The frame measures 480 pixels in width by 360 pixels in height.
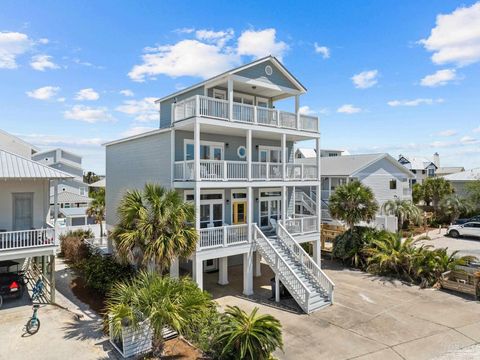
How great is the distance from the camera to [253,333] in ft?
29.9

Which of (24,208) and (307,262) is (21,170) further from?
(307,262)

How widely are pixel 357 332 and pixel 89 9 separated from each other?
56.4ft

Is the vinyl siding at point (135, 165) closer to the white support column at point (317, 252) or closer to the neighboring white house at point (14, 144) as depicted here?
the neighboring white house at point (14, 144)

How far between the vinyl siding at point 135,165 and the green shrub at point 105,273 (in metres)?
4.65

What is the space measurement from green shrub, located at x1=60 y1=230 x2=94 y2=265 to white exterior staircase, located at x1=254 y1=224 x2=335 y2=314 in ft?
37.6

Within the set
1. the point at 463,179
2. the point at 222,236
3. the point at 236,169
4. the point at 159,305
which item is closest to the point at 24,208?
the point at 222,236

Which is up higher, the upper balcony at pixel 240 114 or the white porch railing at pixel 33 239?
the upper balcony at pixel 240 114

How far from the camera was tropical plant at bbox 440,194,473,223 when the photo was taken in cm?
3681

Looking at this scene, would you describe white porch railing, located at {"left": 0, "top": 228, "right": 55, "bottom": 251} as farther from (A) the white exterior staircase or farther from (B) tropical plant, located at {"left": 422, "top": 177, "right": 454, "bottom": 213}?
(B) tropical plant, located at {"left": 422, "top": 177, "right": 454, "bottom": 213}

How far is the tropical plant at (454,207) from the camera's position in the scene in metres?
36.8

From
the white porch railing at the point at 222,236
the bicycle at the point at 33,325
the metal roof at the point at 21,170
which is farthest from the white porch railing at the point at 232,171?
the bicycle at the point at 33,325

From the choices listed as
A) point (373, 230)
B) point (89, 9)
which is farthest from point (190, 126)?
point (373, 230)

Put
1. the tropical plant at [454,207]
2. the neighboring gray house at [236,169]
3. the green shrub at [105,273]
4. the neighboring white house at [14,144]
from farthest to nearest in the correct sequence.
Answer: the tropical plant at [454,207]
the neighboring white house at [14,144]
the green shrub at [105,273]
the neighboring gray house at [236,169]

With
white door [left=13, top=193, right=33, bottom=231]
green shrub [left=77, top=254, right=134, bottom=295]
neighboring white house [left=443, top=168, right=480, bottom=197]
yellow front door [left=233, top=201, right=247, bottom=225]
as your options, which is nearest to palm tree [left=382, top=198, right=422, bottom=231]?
neighboring white house [left=443, top=168, right=480, bottom=197]
